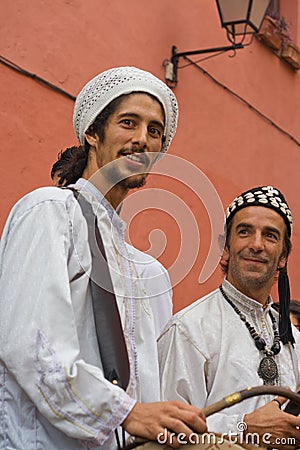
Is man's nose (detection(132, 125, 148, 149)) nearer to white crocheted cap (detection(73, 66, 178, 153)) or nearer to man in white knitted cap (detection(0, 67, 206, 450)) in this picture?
man in white knitted cap (detection(0, 67, 206, 450))

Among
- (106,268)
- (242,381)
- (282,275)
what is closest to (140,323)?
(106,268)

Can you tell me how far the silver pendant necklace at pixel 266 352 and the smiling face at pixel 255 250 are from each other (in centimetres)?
9

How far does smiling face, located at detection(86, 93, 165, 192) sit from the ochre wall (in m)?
0.14

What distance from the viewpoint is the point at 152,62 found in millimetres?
6156

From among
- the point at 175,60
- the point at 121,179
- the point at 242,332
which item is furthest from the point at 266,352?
the point at 175,60

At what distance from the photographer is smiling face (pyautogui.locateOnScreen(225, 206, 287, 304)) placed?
11.1 feet

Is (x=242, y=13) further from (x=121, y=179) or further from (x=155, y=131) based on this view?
(x=121, y=179)

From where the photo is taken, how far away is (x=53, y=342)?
2160 millimetres

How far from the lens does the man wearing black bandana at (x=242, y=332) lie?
305 cm

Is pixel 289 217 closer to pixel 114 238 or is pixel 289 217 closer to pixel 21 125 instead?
pixel 114 238

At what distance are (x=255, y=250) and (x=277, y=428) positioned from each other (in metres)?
0.85

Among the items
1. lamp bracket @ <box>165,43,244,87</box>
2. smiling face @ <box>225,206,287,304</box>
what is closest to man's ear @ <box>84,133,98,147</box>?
smiling face @ <box>225,206,287,304</box>

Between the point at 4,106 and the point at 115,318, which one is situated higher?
the point at 4,106

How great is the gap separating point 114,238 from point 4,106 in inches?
93.2
